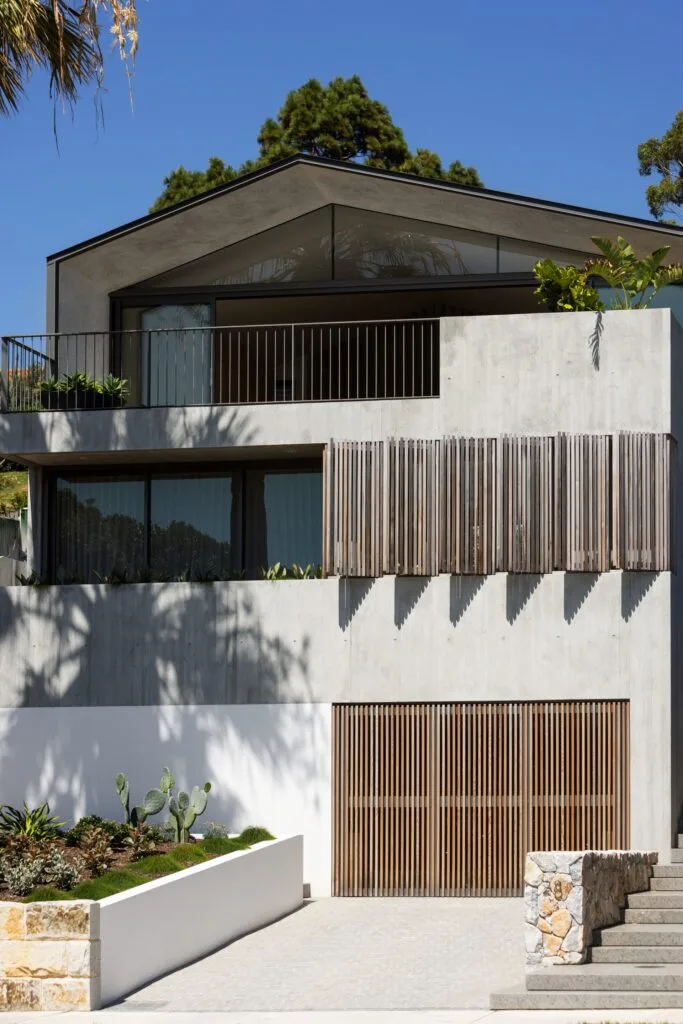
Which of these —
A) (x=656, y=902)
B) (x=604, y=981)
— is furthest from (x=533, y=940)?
(x=656, y=902)

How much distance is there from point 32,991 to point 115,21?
1011 centimetres

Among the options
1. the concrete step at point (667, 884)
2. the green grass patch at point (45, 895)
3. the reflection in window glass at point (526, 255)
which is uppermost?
the reflection in window glass at point (526, 255)

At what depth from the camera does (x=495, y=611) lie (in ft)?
66.8

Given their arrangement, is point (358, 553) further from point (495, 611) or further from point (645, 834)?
point (645, 834)

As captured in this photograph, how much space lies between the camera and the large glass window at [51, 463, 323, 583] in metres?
22.9

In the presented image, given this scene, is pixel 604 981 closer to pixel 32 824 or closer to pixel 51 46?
pixel 32 824

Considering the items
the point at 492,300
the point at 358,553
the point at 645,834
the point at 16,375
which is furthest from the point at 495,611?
the point at 16,375

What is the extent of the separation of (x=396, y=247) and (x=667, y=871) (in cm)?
1093

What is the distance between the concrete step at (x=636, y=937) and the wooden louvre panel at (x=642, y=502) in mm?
5636

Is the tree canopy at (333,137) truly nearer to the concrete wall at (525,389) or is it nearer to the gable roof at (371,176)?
the gable roof at (371,176)

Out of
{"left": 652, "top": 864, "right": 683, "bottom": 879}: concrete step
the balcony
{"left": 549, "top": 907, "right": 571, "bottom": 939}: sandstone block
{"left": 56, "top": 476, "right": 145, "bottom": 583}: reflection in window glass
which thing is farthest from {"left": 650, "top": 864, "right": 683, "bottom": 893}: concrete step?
{"left": 56, "top": 476, "right": 145, "bottom": 583}: reflection in window glass

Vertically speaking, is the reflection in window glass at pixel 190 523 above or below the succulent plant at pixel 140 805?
above

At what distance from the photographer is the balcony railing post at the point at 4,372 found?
2291 centimetres

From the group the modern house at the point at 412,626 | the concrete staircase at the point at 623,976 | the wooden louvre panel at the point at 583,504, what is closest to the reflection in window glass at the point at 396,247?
the modern house at the point at 412,626
